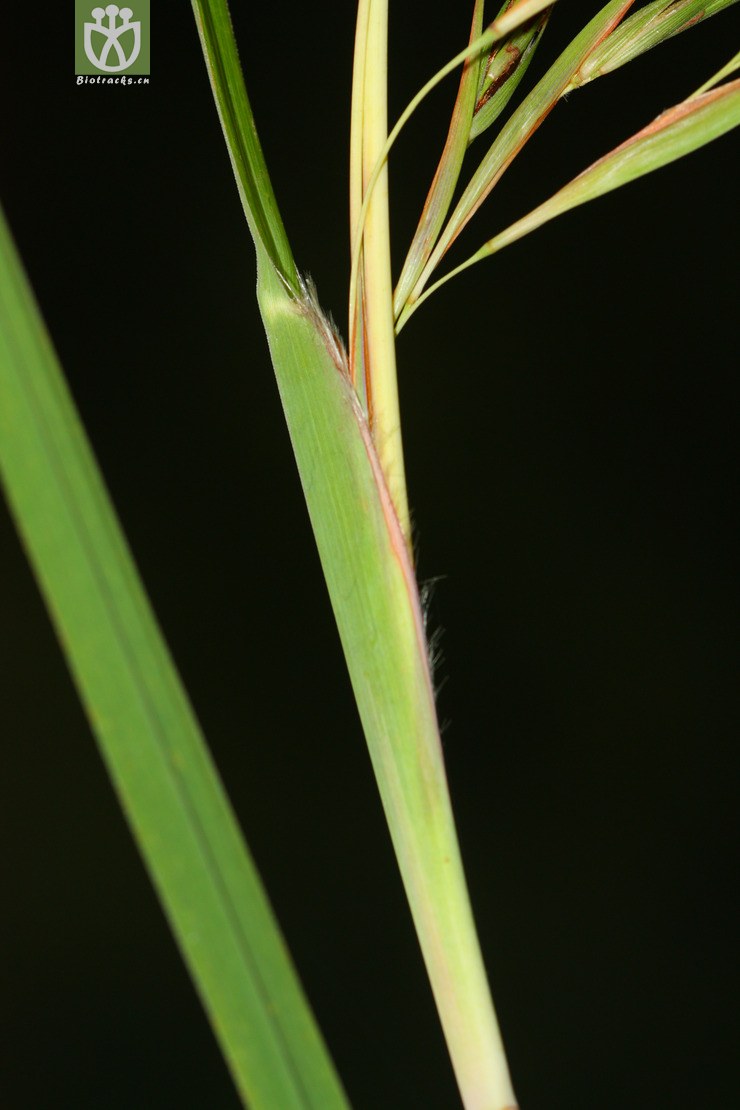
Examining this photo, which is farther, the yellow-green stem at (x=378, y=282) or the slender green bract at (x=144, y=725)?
the yellow-green stem at (x=378, y=282)

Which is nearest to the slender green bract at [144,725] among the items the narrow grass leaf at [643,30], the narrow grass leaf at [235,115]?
the narrow grass leaf at [235,115]

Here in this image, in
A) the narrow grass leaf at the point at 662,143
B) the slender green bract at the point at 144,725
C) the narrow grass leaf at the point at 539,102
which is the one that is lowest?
the slender green bract at the point at 144,725

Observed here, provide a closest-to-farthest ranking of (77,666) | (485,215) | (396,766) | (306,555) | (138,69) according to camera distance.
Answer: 1. (77,666)
2. (396,766)
3. (138,69)
4. (485,215)
5. (306,555)

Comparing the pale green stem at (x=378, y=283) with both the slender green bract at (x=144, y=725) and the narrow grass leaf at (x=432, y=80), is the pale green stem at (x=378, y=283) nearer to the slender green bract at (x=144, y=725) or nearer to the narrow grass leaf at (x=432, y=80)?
the narrow grass leaf at (x=432, y=80)

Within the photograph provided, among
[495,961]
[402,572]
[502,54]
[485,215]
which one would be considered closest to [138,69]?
[485,215]

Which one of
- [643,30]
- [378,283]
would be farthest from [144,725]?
[643,30]

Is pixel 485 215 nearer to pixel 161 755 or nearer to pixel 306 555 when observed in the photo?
pixel 306 555
